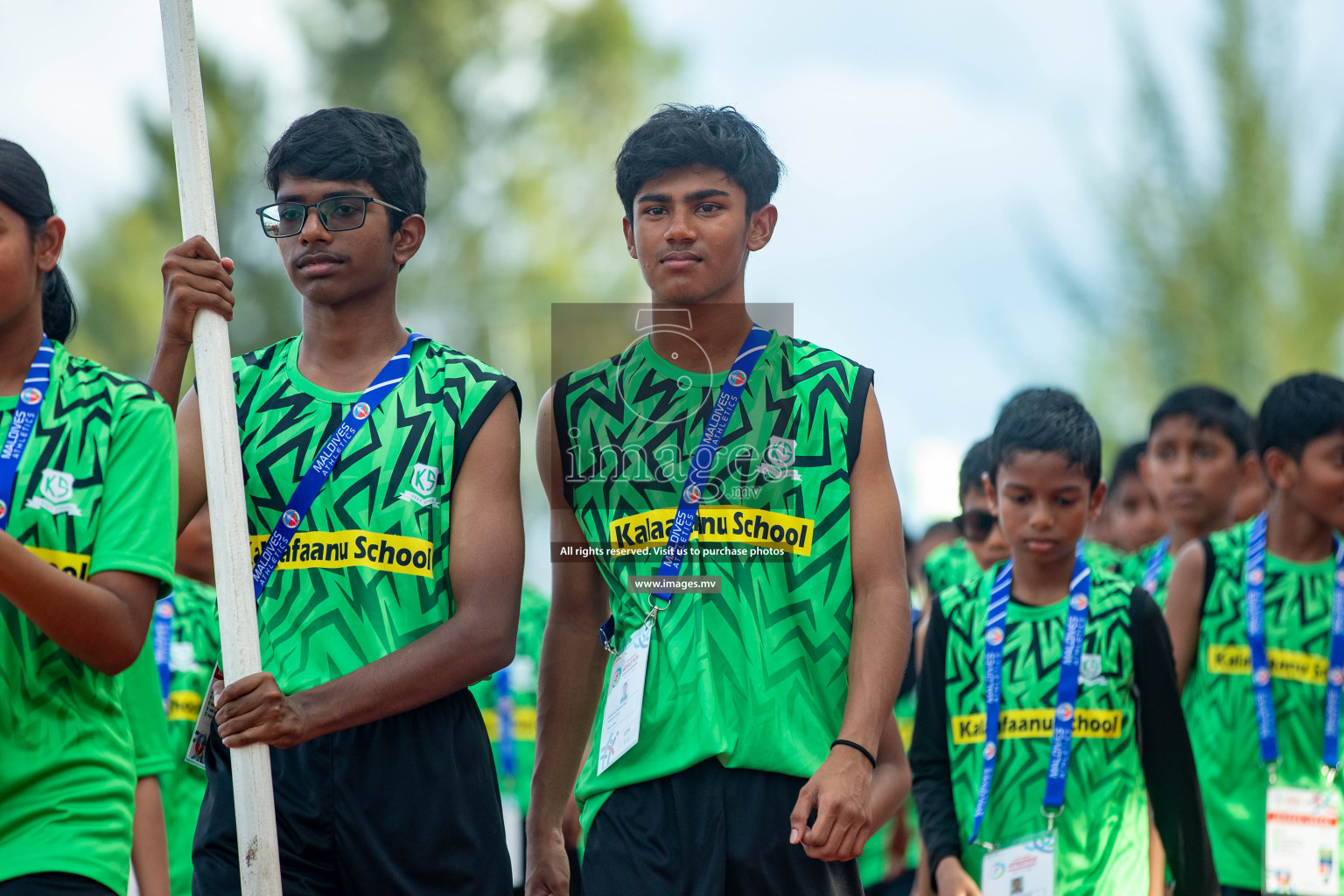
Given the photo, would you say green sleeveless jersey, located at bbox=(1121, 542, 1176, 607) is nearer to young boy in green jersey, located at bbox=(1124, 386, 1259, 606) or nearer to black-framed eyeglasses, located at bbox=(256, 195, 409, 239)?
young boy in green jersey, located at bbox=(1124, 386, 1259, 606)

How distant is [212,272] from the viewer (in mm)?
3637

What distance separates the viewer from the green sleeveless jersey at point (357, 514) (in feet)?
12.4

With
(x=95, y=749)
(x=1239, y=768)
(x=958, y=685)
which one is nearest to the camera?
(x=95, y=749)

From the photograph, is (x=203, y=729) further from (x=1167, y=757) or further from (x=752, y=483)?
(x=1167, y=757)

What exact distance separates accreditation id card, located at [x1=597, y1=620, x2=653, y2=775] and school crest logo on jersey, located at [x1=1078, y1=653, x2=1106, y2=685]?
2013 mm

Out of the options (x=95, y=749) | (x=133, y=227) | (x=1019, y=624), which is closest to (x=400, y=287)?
(x=133, y=227)

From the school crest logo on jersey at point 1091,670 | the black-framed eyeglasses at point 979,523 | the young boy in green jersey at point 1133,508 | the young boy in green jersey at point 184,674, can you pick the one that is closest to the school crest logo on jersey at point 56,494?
the young boy in green jersey at point 184,674

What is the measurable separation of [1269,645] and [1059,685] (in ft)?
5.16

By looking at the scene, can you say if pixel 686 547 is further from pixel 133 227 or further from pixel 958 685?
pixel 133 227

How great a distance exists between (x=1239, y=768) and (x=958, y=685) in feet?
5.46

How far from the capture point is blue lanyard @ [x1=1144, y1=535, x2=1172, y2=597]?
799 cm

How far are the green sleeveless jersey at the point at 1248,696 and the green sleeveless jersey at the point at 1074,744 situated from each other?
1258mm

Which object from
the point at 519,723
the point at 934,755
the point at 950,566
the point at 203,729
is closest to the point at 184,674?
the point at 203,729

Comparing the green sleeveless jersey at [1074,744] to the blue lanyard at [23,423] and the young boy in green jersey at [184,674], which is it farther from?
the blue lanyard at [23,423]
